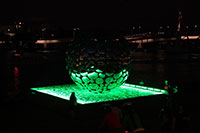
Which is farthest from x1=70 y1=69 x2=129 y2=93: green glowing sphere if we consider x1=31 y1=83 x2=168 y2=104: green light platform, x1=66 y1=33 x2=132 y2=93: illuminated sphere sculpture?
x1=31 y1=83 x2=168 y2=104: green light platform

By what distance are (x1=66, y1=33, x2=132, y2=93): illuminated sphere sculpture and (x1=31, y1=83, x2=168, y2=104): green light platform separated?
367mm

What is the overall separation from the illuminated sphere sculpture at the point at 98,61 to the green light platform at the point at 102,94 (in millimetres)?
367

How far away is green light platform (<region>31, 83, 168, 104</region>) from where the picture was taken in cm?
1076

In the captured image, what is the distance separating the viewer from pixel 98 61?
10.6 m

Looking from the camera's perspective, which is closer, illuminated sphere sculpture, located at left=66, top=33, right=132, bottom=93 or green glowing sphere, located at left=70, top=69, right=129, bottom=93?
illuminated sphere sculpture, located at left=66, top=33, right=132, bottom=93

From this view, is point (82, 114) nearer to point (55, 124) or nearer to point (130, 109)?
point (55, 124)

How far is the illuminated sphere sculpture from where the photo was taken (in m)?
10.7

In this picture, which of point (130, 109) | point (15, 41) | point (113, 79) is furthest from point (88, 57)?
point (15, 41)

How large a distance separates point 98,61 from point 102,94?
156cm

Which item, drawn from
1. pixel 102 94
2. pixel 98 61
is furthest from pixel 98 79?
pixel 102 94

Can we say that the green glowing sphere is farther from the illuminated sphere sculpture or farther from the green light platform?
the green light platform

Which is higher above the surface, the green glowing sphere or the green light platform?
the green glowing sphere

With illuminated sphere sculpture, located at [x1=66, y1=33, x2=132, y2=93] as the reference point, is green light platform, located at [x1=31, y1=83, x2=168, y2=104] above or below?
below

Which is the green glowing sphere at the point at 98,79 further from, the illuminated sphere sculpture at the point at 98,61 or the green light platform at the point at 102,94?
the green light platform at the point at 102,94
